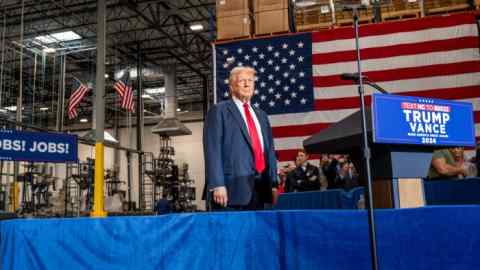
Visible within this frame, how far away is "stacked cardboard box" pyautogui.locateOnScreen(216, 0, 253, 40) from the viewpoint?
1059 centimetres

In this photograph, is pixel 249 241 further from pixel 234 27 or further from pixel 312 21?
pixel 312 21

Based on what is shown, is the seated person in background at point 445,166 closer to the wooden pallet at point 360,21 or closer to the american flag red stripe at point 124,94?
the wooden pallet at point 360,21

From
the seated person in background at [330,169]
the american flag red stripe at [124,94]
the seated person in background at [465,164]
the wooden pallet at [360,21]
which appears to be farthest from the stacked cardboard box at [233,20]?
the american flag red stripe at [124,94]

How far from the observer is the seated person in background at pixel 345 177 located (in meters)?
8.06

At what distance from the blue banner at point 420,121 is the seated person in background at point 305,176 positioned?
5.69m

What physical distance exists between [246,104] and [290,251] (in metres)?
1.15

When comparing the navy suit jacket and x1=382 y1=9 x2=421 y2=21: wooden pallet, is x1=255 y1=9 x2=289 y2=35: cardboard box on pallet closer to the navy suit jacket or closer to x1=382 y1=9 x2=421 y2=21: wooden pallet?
x1=382 y1=9 x2=421 y2=21: wooden pallet

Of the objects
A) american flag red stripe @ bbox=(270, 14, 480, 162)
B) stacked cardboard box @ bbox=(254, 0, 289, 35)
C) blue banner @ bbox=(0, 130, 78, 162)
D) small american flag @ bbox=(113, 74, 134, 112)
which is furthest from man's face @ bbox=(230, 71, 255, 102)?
small american flag @ bbox=(113, 74, 134, 112)

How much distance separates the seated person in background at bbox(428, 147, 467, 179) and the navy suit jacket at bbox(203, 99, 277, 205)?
11.2ft

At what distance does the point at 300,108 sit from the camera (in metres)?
10.1

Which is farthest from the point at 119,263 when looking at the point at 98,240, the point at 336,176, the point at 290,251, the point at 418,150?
the point at 336,176

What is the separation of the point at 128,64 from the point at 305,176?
708 inches

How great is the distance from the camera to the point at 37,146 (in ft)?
32.9

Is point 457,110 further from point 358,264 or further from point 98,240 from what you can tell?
point 98,240
